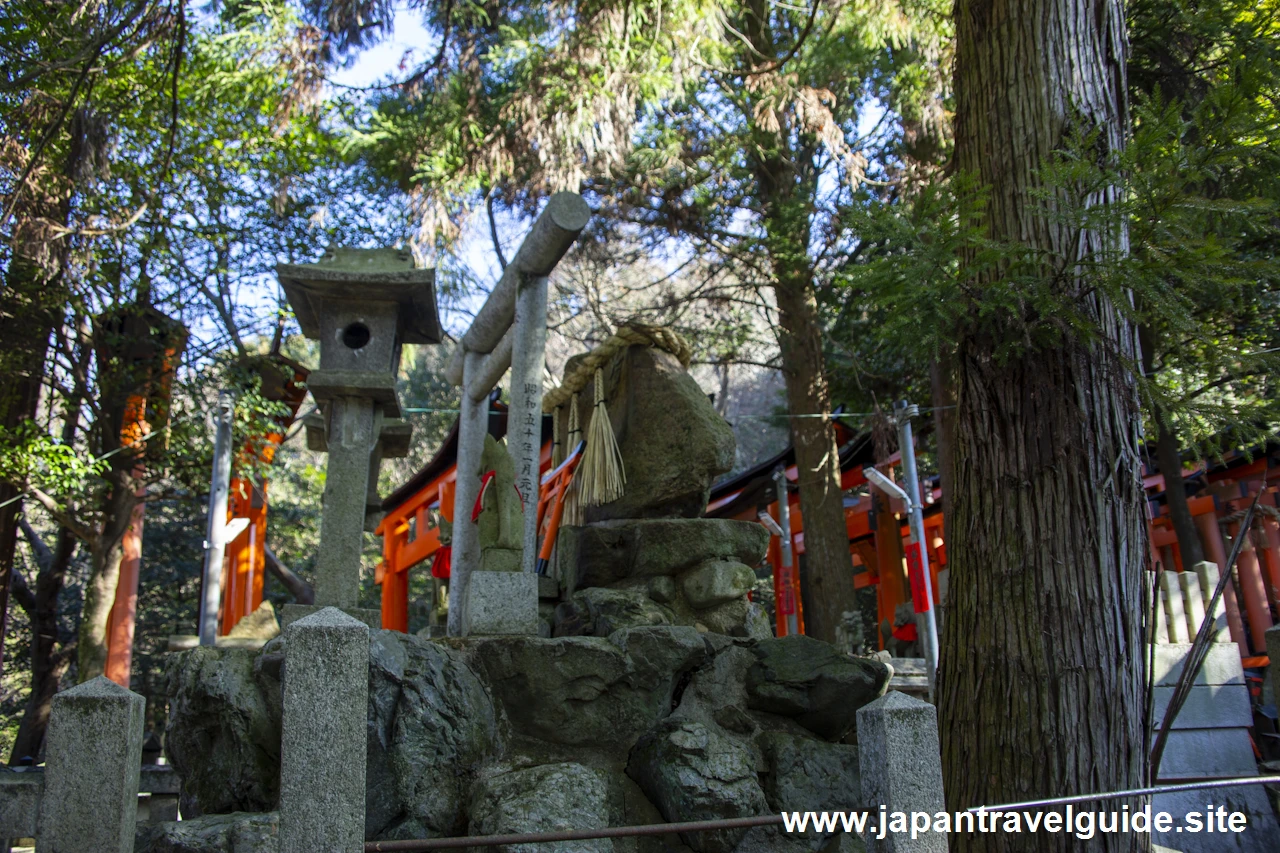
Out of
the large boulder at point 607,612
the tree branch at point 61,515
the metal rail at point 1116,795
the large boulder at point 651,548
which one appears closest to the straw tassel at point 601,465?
the large boulder at point 651,548

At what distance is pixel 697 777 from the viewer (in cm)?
391

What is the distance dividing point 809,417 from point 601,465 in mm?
5244

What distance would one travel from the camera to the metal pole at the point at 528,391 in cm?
543

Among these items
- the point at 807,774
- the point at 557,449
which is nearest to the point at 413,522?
the point at 557,449

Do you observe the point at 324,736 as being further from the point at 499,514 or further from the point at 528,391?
the point at 528,391

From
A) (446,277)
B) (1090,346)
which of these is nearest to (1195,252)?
(1090,346)

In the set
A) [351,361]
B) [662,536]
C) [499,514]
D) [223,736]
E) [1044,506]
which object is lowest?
[223,736]

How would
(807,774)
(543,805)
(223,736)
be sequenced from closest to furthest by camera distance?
(543,805)
(223,736)
(807,774)

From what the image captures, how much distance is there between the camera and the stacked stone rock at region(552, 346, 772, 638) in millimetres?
5352

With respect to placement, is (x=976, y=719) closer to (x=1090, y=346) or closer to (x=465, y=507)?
(x=1090, y=346)

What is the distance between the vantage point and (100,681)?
2.94 m

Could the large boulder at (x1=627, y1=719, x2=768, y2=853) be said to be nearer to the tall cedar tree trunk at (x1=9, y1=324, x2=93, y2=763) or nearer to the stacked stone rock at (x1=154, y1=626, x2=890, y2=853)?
the stacked stone rock at (x1=154, y1=626, x2=890, y2=853)

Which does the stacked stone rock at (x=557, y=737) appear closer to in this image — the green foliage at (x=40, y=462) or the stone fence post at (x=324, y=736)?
the stone fence post at (x=324, y=736)

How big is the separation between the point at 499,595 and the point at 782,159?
880 cm
